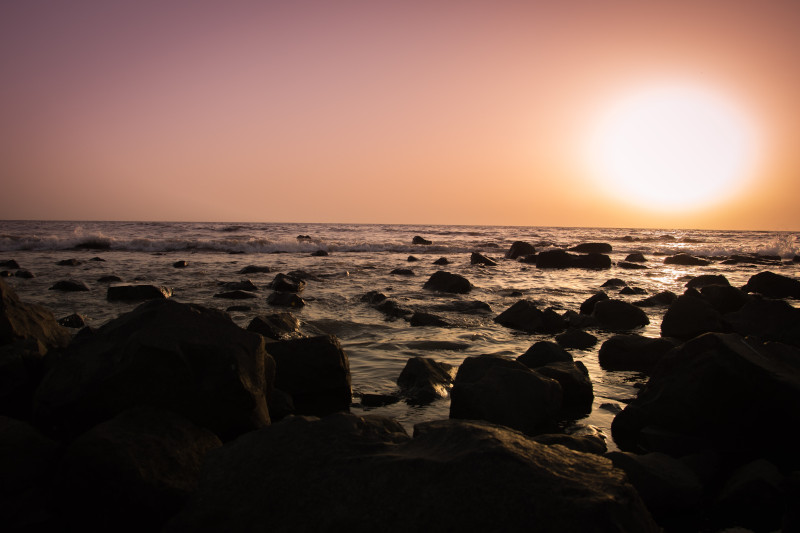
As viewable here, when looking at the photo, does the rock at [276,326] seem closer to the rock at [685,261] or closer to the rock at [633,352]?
the rock at [633,352]

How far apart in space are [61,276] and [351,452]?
13729 millimetres

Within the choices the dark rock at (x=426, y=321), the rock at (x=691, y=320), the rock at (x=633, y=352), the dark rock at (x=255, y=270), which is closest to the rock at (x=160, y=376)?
the rock at (x=633, y=352)

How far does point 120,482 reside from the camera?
2.22 meters

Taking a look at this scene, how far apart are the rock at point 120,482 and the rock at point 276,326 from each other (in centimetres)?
318

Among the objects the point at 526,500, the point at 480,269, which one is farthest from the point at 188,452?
the point at 480,269

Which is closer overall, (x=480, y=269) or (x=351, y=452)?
(x=351, y=452)

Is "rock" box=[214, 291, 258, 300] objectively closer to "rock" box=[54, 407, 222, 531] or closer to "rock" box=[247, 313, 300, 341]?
"rock" box=[247, 313, 300, 341]

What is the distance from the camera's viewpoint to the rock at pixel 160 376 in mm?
2785

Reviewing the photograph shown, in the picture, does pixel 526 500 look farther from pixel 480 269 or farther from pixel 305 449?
pixel 480 269

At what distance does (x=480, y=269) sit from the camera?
17406 mm

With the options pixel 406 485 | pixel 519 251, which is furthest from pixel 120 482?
pixel 519 251

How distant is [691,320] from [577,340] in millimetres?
1597

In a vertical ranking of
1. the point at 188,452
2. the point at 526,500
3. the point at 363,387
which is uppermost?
the point at 526,500

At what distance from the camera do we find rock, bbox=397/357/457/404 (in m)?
4.24
